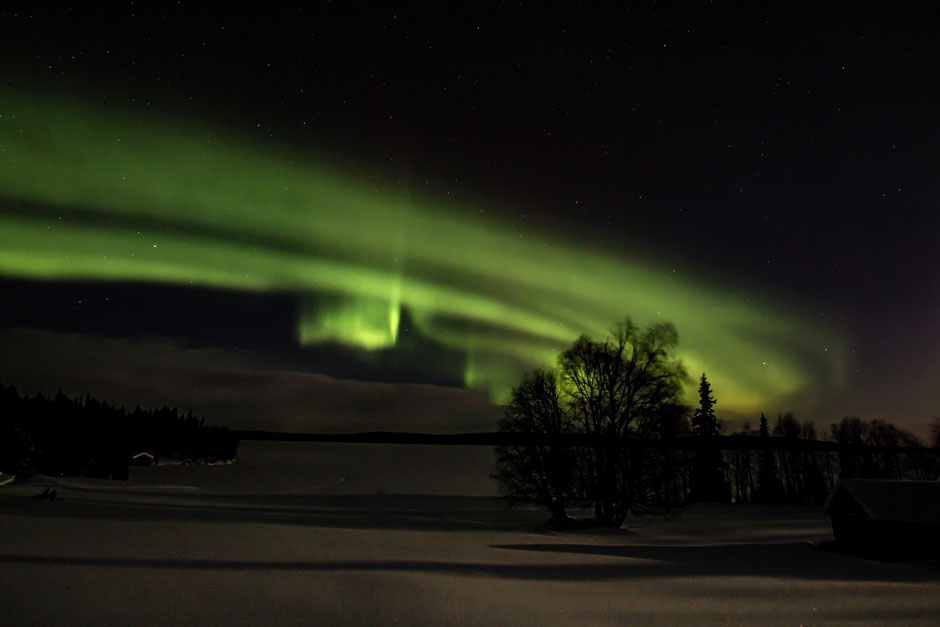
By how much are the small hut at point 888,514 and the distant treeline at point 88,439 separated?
2365 inches

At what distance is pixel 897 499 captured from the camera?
1101 inches

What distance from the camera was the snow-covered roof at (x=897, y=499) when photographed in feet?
88.6

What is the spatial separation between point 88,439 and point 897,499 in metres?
92.9

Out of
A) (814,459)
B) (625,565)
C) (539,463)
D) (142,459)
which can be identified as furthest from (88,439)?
(814,459)

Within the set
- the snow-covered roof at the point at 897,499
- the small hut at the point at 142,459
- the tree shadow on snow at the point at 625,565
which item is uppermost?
the snow-covered roof at the point at 897,499

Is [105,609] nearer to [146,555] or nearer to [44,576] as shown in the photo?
[44,576]

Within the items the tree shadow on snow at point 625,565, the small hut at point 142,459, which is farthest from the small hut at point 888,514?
the small hut at point 142,459

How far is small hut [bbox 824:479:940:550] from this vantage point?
1049 inches

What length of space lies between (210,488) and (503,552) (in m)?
41.9

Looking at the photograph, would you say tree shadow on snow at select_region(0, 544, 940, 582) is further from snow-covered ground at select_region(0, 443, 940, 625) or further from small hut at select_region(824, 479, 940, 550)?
small hut at select_region(824, 479, 940, 550)

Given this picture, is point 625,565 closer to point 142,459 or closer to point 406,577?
point 406,577

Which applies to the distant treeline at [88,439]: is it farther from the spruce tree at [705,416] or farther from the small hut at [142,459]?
the spruce tree at [705,416]

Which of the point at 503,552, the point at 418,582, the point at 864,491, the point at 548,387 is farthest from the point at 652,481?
the point at 418,582

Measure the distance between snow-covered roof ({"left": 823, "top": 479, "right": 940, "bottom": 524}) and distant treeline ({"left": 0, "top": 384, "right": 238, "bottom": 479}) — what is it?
198ft
